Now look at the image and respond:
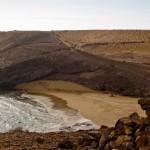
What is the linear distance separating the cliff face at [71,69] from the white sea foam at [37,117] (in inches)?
407

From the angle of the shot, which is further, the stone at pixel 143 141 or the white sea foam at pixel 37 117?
the white sea foam at pixel 37 117

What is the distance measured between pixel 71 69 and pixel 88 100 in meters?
16.1

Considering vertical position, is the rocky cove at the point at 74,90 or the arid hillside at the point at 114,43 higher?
the arid hillside at the point at 114,43

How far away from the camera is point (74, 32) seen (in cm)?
9631

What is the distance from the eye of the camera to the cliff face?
56.4 m

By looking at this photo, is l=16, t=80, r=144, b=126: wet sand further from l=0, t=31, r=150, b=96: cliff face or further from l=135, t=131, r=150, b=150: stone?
l=135, t=131, r=150, b=150: stone

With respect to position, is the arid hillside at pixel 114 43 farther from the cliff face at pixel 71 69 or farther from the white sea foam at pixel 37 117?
the white sea foam at pixel 37 117

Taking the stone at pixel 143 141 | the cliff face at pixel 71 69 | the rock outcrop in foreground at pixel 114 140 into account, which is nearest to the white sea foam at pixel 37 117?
the rock outcrop in foreground at pixel 114 140

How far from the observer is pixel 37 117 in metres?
39.5

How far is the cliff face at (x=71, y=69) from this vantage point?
56.4 meters

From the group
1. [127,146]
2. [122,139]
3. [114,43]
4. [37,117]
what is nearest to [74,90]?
[37,117]

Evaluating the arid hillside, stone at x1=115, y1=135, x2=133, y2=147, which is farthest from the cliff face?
stone at x1=115, y1=135, x2=133, y2=147

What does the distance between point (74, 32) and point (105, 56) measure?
2693 cm

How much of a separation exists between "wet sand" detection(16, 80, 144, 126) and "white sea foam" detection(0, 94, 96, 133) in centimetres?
131
